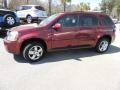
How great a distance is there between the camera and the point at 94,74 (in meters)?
6.41

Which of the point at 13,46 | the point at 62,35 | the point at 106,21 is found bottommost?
the point at 13,46

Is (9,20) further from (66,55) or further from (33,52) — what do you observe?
(33,52)

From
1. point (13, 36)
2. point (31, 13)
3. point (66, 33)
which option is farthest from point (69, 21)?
point (31, 13)

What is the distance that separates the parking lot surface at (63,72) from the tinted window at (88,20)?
121 cm

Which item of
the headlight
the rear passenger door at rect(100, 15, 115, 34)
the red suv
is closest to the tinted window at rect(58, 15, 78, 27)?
the red suv

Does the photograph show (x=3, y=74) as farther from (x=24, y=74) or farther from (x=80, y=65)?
(x=80, y=65)

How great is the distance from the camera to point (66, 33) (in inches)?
310

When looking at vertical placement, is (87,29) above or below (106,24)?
below

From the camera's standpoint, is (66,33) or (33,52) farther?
(66,33)

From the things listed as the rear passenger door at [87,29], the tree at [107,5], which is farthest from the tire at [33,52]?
the tree at [107,5]

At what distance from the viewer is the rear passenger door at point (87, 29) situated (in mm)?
8250

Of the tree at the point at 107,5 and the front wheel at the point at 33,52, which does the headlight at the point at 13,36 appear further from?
the tree at the point at 107,5

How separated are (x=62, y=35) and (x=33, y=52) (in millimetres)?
1198

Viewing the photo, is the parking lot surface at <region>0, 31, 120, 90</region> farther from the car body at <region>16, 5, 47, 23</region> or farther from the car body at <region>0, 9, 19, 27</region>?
the car body at <region>16, 5, 47, 23</region>
